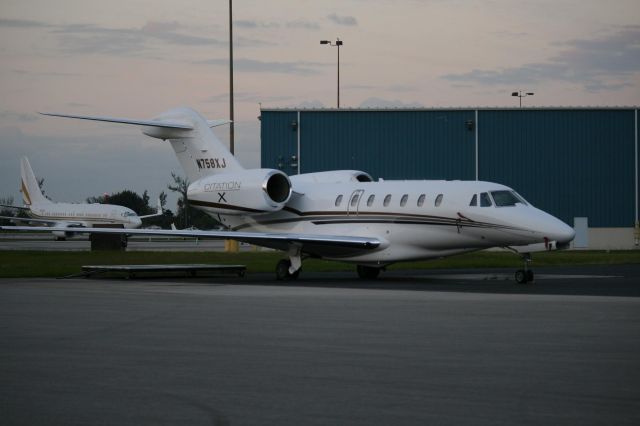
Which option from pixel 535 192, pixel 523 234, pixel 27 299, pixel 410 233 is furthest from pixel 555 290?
pixel 535 192

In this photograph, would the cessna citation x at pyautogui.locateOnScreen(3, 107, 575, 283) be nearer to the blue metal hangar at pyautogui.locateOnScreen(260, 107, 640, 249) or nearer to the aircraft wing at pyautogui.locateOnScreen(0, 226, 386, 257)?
the aircraft wing at pyautogui.locateOnScreen(0, 226, 386, 257)

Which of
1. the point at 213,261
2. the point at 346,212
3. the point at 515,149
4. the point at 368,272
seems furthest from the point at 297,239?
the point at 515,149

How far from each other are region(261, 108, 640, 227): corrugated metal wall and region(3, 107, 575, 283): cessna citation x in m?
19.3

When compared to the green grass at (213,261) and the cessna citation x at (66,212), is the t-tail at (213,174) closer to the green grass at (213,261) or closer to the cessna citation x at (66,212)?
the green grass at (213,261)

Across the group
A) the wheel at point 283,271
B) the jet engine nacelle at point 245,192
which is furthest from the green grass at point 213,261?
the wheel at point 283,271

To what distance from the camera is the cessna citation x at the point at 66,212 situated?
270 feet

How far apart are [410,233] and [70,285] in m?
8.17

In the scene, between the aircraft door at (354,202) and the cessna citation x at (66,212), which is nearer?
the aircraft door at (354,202)

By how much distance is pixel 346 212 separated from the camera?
1055 inches

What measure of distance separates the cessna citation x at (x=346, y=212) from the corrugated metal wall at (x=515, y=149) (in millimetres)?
19301

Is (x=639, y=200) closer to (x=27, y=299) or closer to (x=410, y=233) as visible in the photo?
(x=410, y=233)

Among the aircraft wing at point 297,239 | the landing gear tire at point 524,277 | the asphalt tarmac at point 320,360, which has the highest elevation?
the aircraft wing at point 297,239

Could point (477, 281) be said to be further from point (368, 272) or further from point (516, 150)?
point (516, 150)

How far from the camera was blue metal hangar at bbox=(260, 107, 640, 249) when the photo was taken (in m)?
49.5
